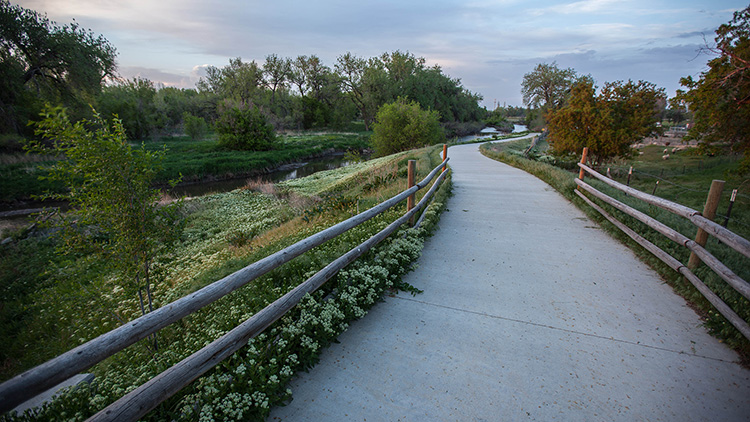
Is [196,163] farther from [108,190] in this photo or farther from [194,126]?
[108,190]

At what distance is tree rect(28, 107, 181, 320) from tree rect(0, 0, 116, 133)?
87.1 feet

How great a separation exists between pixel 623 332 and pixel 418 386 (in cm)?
237

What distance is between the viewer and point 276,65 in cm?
5872

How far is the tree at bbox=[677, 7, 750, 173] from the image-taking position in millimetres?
9523

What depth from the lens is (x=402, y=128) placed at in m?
27.2

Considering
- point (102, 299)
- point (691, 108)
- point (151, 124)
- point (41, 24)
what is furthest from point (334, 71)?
point (102, 299)

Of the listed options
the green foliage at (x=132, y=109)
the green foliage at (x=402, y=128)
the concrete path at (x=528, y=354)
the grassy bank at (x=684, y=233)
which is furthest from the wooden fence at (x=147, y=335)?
the green foliage at (x=132, y=109)

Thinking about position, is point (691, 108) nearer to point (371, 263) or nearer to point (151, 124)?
point (371, 263)

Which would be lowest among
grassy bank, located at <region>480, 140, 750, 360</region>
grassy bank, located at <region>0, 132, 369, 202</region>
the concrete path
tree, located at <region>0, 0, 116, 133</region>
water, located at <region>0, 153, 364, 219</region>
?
water, located at <region>0, 153, 364, 219</region>

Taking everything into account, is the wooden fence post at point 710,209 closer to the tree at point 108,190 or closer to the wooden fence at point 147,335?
the wooden fence at point 147,335

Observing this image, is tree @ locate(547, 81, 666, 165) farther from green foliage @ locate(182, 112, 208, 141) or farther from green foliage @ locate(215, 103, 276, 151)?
green foliage @ locate(182, 112, 208, 141)

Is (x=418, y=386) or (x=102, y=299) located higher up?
(x=418, y=386)

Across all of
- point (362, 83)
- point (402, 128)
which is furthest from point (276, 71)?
point (402, 128)

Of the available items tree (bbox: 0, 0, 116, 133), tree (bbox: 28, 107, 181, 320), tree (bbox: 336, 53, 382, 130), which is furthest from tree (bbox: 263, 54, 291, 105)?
tree (bbox: 28, 107, 181, 320)
